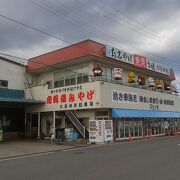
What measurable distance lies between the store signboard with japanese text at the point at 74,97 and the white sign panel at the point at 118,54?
434 centimetres

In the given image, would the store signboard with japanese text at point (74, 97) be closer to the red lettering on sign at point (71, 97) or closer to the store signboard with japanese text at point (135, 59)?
the red lettering on sign at point (71, 97)

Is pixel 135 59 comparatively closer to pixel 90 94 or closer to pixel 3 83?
pixel 90 94

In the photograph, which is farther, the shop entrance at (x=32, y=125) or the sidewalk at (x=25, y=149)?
the shop entrance at (x=32, y=125)

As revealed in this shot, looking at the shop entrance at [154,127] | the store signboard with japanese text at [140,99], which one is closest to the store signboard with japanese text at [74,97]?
the store signboard with japanese text at [140,99]

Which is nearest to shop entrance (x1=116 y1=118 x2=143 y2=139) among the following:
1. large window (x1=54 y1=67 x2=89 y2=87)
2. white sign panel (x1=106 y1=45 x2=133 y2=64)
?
large window (x1=54 y1=67 x2=89 y2=87)

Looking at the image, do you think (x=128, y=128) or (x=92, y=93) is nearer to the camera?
(x=92, y=93)

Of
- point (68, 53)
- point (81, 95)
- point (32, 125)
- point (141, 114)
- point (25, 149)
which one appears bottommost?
point (25, 149)

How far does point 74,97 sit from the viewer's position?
27547 millimetres

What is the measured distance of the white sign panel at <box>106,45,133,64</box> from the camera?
28.8m

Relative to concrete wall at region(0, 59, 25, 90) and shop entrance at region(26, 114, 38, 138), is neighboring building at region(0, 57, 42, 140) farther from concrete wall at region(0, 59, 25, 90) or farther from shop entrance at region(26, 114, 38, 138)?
shop entrance at region(26, 114, 38, 138)

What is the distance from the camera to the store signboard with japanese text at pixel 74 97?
2596 centimetres

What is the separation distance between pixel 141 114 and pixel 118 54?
637 centimetres

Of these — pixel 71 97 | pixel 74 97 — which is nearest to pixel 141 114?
pixel 74 97

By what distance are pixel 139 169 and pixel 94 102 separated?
15251 mm
